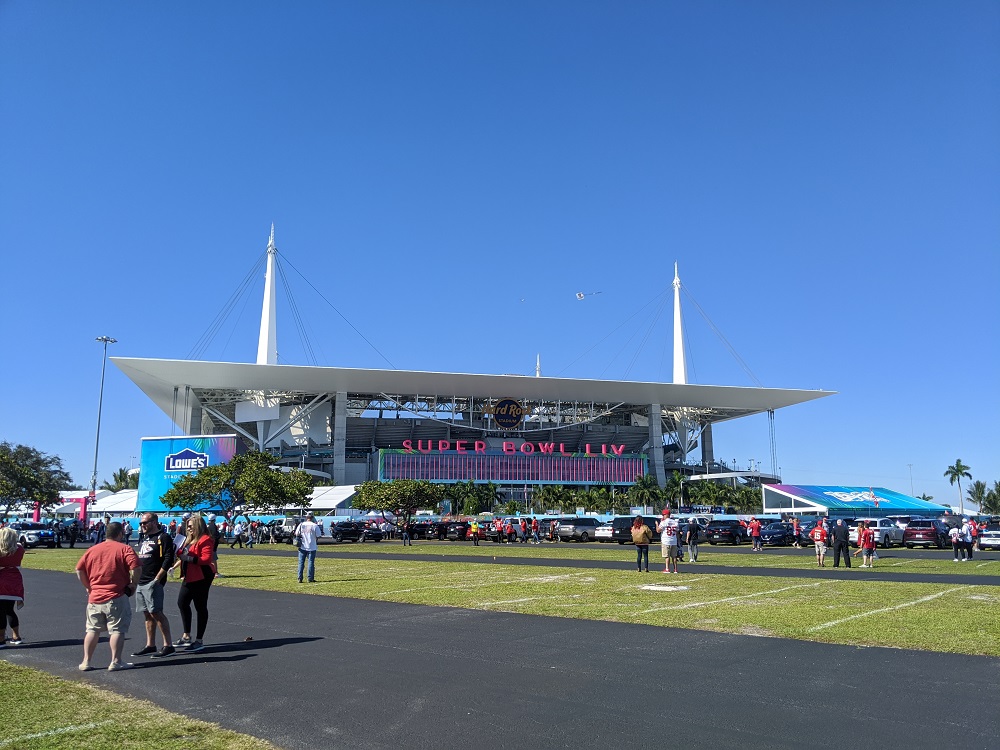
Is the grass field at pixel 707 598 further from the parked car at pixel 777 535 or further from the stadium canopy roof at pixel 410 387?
the stadium canopy roof at pixel 410 387

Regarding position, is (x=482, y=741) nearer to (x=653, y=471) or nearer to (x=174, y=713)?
(x=174, y=713)

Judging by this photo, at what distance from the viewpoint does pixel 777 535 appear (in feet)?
136

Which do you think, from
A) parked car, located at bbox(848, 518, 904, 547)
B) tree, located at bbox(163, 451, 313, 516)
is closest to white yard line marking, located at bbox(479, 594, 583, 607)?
parked car, located at bbox(848, 518, 904, 547)

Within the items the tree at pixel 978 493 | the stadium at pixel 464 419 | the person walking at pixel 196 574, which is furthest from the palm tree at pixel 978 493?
the person walking at pixel 196 574

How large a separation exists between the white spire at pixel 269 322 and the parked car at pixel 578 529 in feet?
175

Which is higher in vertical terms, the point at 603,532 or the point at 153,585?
the point at 153,585

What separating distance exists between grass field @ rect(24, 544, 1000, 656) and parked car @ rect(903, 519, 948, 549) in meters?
15.4

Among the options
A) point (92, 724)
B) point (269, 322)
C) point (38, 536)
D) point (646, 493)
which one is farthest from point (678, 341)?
point (92, 724)

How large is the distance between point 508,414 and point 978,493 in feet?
268

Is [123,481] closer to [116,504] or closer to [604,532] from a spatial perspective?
[116,504]

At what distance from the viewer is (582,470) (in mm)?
106500

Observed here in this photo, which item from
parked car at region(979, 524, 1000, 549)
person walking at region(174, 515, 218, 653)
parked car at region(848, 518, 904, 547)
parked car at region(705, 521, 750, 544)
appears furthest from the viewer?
parked car at region(705, 521, 750, 544)

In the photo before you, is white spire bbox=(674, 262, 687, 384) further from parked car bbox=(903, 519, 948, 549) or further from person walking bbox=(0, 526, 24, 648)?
person walking bbox=(0, 526, 24, 648)

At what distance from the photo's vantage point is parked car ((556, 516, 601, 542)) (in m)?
45.6
